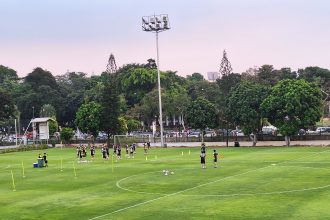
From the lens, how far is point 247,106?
8025cm

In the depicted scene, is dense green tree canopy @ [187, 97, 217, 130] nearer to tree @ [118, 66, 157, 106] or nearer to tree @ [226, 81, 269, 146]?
tree @ [226, 81, 269, 146]

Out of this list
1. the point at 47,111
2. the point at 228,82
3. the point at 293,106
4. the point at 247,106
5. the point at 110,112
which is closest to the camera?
the point at 293,106

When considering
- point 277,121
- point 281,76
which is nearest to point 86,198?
point 277,121

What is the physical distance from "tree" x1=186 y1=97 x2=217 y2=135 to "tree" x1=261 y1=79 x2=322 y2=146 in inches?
433

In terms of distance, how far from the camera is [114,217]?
2578cm

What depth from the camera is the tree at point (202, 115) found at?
86.9 meters

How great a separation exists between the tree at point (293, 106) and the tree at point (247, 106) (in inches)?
84.5

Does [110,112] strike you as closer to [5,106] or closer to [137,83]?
[5,106]

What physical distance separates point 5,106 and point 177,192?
94675mm

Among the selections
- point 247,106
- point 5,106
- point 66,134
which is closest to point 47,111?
point 5,106

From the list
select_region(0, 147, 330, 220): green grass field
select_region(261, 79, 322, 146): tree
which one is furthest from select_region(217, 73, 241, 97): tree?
select_region(0, 147, 330, 220): green grass field

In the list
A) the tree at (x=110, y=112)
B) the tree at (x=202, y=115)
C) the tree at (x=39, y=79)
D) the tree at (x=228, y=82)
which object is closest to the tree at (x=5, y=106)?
the tree at (x=110, y=112)

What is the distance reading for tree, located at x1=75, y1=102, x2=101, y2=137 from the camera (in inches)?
3657

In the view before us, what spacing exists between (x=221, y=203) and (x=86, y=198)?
900 cm
